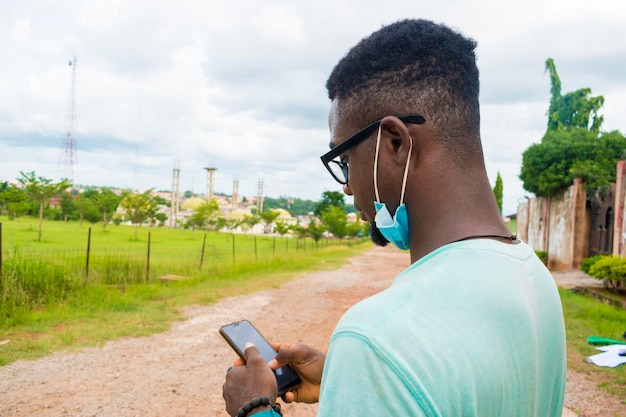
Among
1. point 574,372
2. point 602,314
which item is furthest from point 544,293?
point 602,314

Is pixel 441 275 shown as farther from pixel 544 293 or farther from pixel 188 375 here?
pixel 188 375

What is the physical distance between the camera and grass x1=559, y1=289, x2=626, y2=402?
5555 mm

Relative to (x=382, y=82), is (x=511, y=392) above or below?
below

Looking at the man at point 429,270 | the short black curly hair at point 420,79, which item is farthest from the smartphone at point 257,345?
the short black curly hair at point 420,79

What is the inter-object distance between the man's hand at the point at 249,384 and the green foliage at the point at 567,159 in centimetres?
1852

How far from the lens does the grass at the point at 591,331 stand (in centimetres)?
555

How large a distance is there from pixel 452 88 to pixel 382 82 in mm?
166

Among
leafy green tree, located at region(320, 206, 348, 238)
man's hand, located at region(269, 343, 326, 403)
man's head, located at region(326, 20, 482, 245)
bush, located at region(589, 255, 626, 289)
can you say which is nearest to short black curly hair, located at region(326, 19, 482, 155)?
man's head, located at region(326, 20, 482, 245)

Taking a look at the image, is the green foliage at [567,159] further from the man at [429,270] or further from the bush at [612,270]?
the man at [429,270]

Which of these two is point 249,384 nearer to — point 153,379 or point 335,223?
point 153,379

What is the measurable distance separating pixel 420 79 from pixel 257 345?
1.15m

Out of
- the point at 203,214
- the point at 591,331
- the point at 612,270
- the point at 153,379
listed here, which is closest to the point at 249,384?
the point at 153,379

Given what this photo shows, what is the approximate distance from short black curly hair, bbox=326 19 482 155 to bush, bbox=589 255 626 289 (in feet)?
37.1

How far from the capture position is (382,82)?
1.12m
